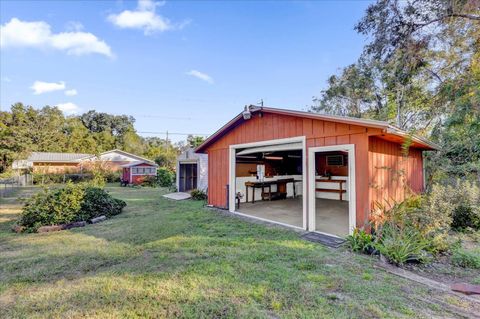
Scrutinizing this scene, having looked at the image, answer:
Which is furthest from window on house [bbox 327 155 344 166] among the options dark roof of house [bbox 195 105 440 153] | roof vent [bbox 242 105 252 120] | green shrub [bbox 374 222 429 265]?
green shrub [bbox 374 222 429 265]

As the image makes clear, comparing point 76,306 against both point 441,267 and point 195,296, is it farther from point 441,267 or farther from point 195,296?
point 441,267

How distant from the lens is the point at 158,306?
9.17ft

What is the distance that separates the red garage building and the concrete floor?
0.03 m

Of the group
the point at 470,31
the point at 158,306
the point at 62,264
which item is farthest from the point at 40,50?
the point at 470,31

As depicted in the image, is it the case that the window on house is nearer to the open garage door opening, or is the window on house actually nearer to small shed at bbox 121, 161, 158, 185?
the open garage door opening

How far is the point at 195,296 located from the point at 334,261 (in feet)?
8.22

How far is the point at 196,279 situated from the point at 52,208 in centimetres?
584

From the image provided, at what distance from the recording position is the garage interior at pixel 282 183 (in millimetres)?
8633

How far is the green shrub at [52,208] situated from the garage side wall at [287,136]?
4650 mm

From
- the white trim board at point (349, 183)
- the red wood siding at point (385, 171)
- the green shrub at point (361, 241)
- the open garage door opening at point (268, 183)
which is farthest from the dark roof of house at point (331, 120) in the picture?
the green shrub at point (361, 241)

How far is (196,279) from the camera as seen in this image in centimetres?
343

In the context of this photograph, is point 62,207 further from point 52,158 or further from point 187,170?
point 52,158

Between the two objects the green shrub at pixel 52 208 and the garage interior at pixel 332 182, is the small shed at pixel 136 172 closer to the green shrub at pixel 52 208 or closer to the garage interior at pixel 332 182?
the green shrub at pixel 52 208

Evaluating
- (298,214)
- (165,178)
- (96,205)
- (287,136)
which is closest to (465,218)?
(298,214)
